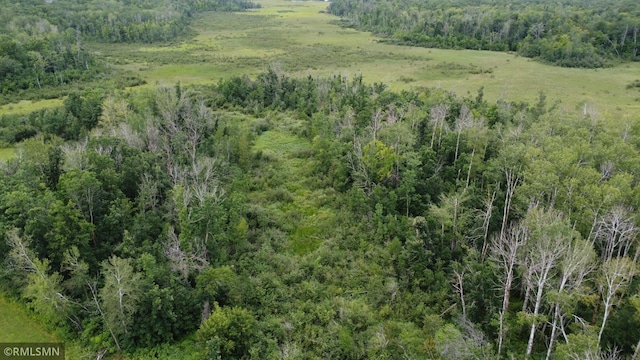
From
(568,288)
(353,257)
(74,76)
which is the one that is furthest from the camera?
(74,76)

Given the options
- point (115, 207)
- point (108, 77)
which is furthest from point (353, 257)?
point (108, 77)

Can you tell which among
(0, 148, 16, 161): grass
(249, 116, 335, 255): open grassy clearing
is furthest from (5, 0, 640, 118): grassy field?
(249, 116, 335, 255): open grassy clearing

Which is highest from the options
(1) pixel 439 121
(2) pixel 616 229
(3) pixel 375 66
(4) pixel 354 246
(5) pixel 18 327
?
(1) pixel 439 121

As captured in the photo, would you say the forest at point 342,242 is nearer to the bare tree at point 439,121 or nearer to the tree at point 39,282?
the tree at point 39,282

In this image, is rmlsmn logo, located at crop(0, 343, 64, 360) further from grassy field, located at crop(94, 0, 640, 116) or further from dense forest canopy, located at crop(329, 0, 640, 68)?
dense forest canopy, located at crop(329, 0, 640, 68)

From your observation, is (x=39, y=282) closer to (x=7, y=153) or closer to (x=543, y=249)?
(x=543, y=249)

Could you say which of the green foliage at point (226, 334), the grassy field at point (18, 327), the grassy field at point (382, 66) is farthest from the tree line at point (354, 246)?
the grassy field at point (382, 66)

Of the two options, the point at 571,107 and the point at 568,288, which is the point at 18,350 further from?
the point at 571,107

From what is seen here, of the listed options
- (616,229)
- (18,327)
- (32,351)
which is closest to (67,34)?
(18,327)
